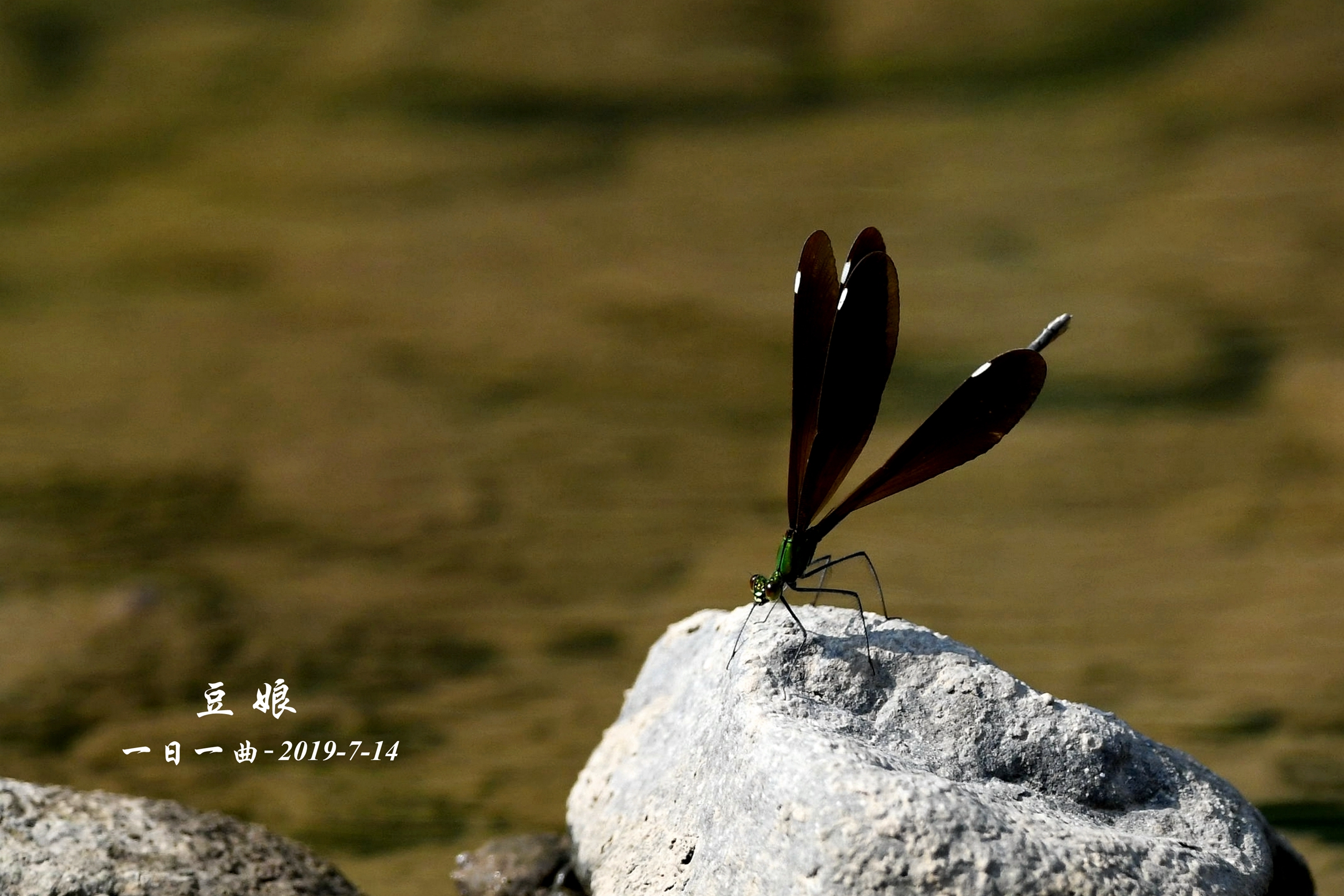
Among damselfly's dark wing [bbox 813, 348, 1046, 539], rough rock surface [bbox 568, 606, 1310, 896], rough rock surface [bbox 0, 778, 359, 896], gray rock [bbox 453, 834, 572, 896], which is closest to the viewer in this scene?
rough rock surface [bbox 568, 606, 1310, 896]

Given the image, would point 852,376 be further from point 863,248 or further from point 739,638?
point 739,638

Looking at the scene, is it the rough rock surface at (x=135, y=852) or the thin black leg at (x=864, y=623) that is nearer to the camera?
the thin black leg at (x=864, y=623)

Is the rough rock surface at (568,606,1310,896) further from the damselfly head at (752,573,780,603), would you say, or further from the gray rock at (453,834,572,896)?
the gray rock at (453,834,572,896)

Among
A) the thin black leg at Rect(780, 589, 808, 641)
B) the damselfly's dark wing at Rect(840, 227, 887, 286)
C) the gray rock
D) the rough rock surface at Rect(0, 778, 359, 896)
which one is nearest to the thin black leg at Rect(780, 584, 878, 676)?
the thin black leg at Rect(780, 589, 808, 641)

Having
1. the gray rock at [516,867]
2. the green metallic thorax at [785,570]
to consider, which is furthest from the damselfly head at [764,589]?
the gray rock at [516,867]

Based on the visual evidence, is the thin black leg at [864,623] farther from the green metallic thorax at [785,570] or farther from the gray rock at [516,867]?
the gray rock at [516,867]

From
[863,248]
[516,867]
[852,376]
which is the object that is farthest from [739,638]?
[516,867]
